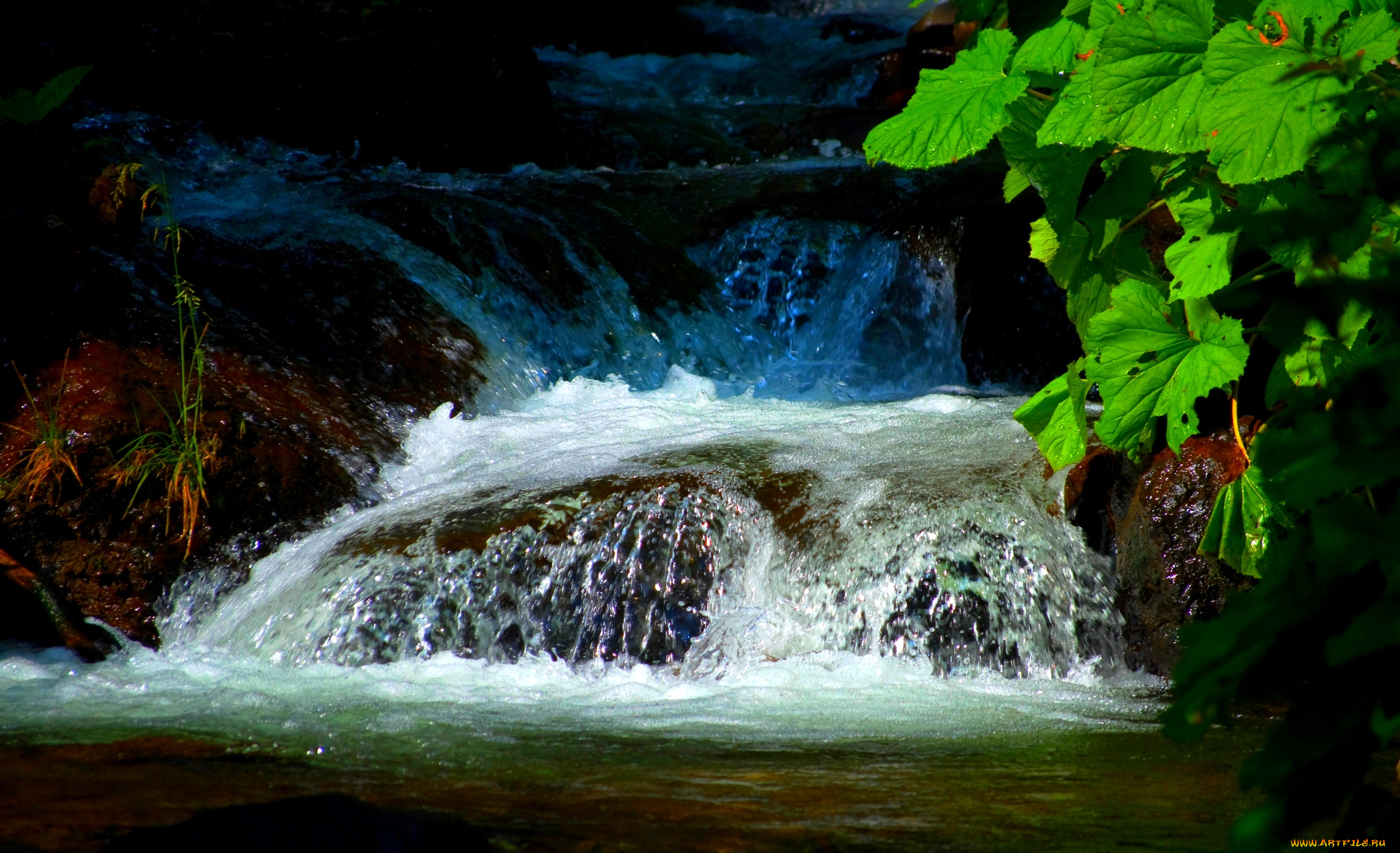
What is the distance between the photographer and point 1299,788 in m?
0.79

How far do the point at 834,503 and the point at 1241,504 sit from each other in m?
2.04

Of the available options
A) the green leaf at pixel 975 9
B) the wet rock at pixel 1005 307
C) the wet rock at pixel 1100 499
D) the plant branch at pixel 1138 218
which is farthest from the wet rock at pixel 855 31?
the plant branch at pixel 1138 218

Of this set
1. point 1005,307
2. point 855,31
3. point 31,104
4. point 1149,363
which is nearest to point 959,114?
point 1149,363

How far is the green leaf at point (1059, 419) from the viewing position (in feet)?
6.45

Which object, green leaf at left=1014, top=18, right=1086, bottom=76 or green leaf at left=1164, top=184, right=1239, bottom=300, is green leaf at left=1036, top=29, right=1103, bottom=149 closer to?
green leaf at left=1014, top=18, right=1086, bottom=76

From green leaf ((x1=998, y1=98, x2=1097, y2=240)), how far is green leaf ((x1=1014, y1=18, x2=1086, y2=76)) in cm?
5

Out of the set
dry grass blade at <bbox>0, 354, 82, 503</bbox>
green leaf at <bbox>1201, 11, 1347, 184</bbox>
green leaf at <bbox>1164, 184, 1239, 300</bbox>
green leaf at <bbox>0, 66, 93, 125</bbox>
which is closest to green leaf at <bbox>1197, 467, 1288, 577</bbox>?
green leaf at <bbox>1164, 184, 1239, 300</bbox>

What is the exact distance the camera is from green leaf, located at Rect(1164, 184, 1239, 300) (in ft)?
4.87

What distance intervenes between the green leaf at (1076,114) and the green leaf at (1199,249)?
7.6 inches

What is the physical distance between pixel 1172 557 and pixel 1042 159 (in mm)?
1977

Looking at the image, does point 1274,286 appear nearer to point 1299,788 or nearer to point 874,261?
point 1299,788

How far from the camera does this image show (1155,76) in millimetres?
1334

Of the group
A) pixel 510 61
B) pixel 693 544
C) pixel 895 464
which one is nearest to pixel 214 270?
pixel 693 544

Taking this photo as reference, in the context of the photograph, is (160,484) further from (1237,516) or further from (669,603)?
(1237,516)
